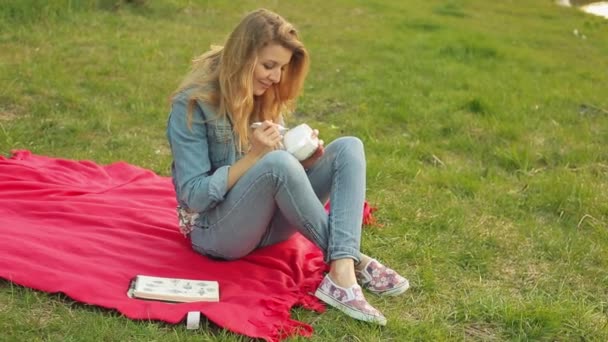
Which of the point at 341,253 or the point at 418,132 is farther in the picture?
the point at 418,132

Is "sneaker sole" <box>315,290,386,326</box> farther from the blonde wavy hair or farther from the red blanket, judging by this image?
the blonde wavy hair

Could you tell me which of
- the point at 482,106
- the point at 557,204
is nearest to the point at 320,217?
the point at 557,204

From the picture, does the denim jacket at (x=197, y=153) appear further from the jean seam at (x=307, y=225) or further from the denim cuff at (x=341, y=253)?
the denim cuff at (x=341, y=253)

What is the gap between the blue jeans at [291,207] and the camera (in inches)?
122

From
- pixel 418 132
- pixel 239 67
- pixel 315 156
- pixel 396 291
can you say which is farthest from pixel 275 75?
pixel 418 132

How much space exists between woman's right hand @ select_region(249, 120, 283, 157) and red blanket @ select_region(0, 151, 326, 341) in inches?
22.5

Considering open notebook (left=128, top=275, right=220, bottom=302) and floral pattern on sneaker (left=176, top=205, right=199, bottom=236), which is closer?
open notebook (left=128, top=275, right=220, bottom=302)

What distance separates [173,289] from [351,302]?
0.73 metres

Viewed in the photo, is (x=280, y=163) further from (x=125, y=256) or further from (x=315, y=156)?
(x=125, y=256)

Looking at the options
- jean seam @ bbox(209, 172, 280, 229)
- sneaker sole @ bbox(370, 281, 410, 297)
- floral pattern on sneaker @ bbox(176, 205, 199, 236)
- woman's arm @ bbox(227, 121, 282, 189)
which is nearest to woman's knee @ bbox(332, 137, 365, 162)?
woman's arm @ bbox(227, 121, 282, 189)

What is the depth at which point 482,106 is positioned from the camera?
651 cm

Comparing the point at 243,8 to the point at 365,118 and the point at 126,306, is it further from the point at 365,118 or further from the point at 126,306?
the point at 126,306

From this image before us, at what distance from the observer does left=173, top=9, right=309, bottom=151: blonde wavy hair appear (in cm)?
318

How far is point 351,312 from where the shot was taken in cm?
315
